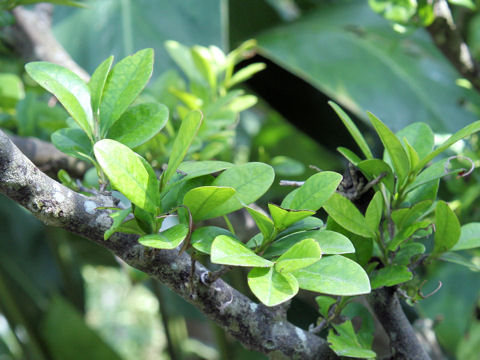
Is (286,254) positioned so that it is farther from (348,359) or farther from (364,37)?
(364,37)

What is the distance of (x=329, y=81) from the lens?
2.40 ft

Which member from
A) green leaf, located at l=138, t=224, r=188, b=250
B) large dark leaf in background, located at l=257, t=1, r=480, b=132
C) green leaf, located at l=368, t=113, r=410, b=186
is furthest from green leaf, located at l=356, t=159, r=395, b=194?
large dark leaf in background, located at l=257, t=1, r=480, b=132

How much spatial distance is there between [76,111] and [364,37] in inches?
27.0

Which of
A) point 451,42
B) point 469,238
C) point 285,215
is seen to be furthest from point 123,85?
point 451,42

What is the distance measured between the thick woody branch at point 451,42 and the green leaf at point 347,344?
0.36 meters

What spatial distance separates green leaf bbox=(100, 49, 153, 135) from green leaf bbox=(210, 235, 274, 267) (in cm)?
10

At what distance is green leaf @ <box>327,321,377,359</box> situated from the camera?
0.26m

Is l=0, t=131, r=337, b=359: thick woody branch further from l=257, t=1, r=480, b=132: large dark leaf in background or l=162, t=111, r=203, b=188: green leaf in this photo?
l=257, t=1, r=480, b=132: large dark leaf in background

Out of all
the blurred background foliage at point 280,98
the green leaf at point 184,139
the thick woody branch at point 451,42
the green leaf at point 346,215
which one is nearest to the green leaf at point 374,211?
the green leaf at point 346,215

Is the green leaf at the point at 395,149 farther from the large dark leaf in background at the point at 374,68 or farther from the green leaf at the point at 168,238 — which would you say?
the large dark leaf in background at the point at 374,68

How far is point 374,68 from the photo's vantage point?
2.63 ft

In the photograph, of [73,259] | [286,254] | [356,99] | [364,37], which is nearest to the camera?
[286,254]

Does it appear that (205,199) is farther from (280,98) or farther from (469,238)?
(280,98)

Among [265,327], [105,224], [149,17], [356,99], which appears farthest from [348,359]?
[149,17]
